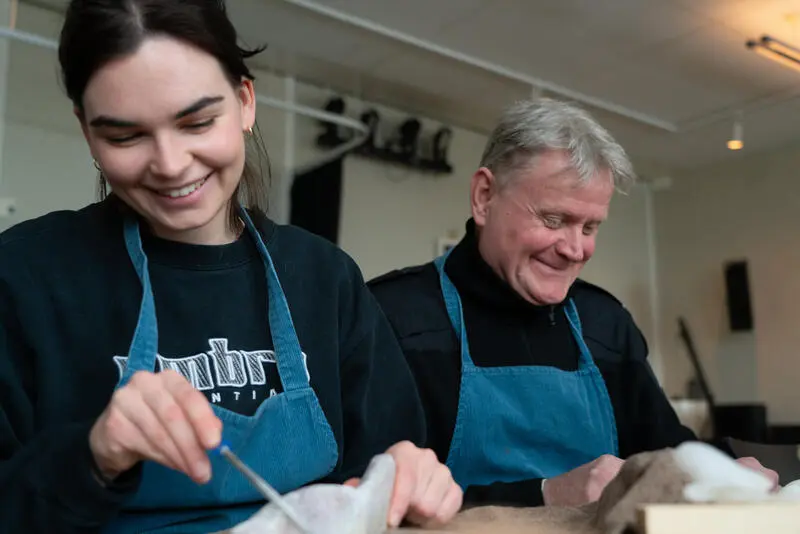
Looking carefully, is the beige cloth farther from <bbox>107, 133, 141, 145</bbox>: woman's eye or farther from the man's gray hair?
the man's gray hair

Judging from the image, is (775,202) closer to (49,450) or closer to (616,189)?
(616,189)

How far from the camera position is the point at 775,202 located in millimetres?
4664

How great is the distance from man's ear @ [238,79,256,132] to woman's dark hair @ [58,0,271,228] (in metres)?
0.02

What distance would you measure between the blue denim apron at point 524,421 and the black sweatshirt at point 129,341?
33 cm

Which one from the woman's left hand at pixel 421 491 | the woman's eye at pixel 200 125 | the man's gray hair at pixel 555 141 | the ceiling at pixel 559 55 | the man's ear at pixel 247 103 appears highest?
the ceiling at pixel 559 55

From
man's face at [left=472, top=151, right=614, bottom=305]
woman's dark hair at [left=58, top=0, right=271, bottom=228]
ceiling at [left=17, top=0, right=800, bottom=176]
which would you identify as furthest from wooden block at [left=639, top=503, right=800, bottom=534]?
ceiling at [left=17, top=0, right=800, bottom=176]

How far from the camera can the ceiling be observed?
3.09 metres

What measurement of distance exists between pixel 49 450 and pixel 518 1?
275 centimetres

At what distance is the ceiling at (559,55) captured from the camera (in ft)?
10.1

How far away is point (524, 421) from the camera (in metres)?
1.35

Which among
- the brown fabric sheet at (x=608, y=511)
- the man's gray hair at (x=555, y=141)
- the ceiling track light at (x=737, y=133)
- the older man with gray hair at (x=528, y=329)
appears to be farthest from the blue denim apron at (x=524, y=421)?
the ceiling track light at (x=737, y=133)

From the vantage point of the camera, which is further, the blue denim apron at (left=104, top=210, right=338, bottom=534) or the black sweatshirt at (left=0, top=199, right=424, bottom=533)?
the blue denim apron at (left=104, top=210, right=338, bottom=534)

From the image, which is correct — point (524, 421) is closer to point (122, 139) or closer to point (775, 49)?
point (122, 139)

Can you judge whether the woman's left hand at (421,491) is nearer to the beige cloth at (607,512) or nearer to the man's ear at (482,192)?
the beige cloth at (607,512)
